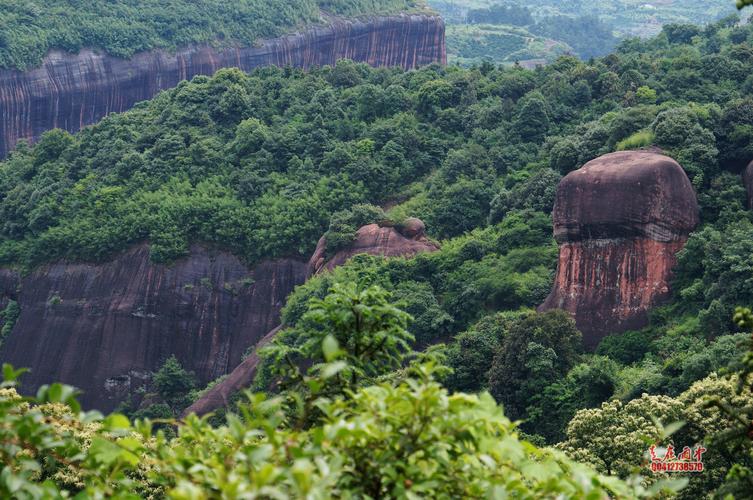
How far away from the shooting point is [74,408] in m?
9.12

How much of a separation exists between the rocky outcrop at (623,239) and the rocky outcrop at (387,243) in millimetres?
9065

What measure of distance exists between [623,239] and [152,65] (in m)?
48.5

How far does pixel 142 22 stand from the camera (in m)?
79.9

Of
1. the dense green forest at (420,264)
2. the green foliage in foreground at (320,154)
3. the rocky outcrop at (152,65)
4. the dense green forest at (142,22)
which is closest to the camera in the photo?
the dense green forest at (420,264)

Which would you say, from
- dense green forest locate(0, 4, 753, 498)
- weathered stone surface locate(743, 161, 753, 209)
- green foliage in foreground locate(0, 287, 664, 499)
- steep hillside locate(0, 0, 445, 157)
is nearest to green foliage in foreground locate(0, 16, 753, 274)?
dense green forest locate(0, 4, 753, 498)

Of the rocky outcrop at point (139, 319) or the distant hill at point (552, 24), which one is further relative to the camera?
the distant hill at point (552, 24)

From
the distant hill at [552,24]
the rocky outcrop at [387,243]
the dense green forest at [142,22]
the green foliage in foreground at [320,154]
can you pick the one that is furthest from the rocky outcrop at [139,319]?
the distant hill at [552,24]

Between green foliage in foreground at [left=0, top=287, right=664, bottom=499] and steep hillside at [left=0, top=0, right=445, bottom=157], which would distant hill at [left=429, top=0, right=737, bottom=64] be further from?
green foliage in foreground at [left=0, top=287, right=664, bottom=499]

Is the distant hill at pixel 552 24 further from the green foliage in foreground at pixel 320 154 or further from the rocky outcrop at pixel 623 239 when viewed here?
the rocky outcrop at pixel 623 239

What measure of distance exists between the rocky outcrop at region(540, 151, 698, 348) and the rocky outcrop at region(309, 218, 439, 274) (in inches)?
357

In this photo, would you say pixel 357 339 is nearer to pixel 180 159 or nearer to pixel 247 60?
pixel 180 159

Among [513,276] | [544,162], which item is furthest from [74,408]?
[544,162]

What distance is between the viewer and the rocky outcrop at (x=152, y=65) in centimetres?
7412

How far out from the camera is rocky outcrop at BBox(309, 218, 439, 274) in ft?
147
